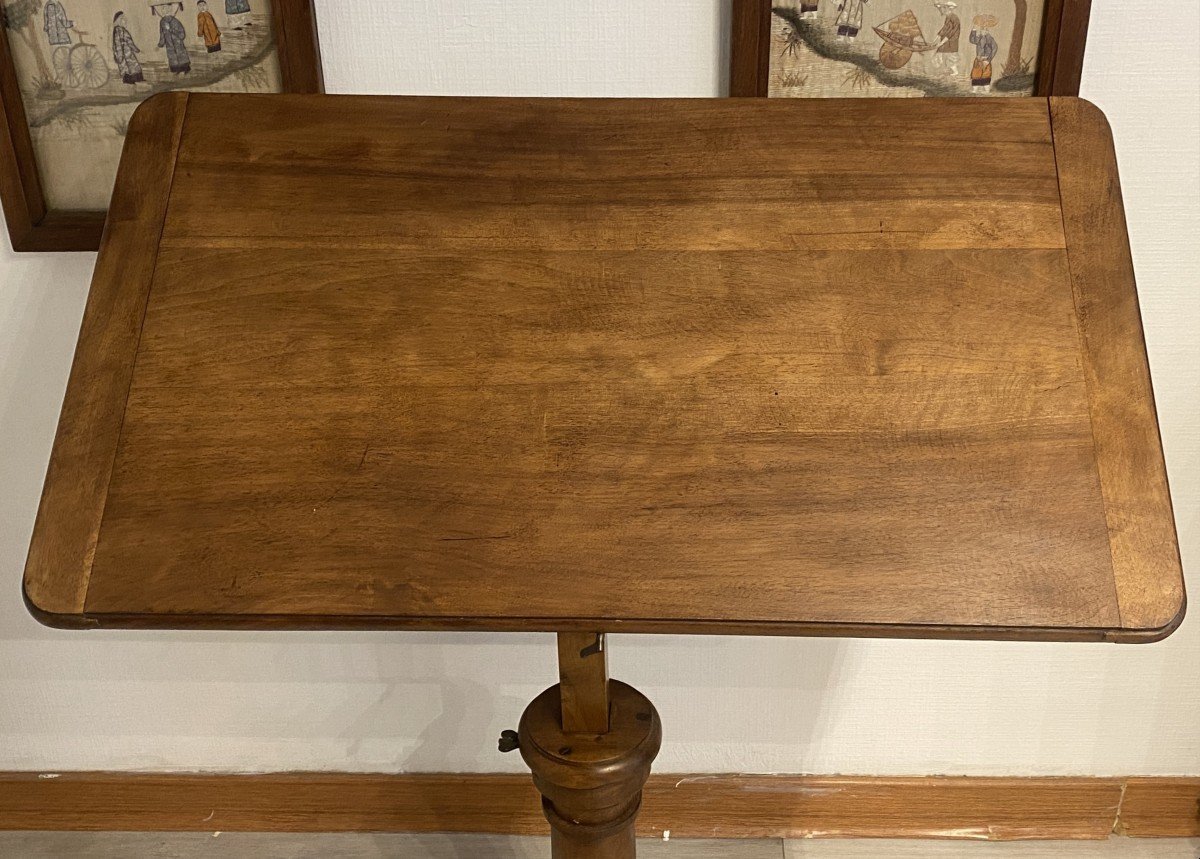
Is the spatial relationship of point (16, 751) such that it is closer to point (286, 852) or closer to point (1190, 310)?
point (286, 852)

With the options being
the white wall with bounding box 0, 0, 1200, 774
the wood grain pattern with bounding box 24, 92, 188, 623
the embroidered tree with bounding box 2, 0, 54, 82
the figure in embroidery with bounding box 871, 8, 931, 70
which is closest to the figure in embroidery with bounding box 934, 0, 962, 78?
the figure in embroidery with bounding box 871, 8, 931, 70

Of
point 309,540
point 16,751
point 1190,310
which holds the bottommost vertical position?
point 16,751

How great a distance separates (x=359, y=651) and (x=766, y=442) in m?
1.17

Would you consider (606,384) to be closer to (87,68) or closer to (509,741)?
(509,741)

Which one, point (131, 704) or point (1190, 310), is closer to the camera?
point (1190, 310)

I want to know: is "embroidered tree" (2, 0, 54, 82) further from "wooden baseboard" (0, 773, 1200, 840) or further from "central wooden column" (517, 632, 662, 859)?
"wooden baseboard" (0, 773, 1200, 840)

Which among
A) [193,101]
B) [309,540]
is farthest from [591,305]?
[193,101]

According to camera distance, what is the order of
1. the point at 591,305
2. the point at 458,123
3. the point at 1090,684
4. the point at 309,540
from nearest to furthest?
the point at 309,540
the point at 591,305
the point at 458,123
the point at 1090,684

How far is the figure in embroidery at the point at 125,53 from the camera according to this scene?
→ 1.50 metres

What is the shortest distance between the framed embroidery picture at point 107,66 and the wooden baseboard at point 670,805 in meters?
1.07

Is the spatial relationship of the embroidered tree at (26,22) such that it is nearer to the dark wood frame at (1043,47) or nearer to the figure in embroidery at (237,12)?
the figure in embroidery at (237,12)

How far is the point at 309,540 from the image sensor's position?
989 mm

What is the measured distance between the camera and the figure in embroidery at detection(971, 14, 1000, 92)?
1.47 meters

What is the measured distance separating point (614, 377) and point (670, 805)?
1229 millimetres
